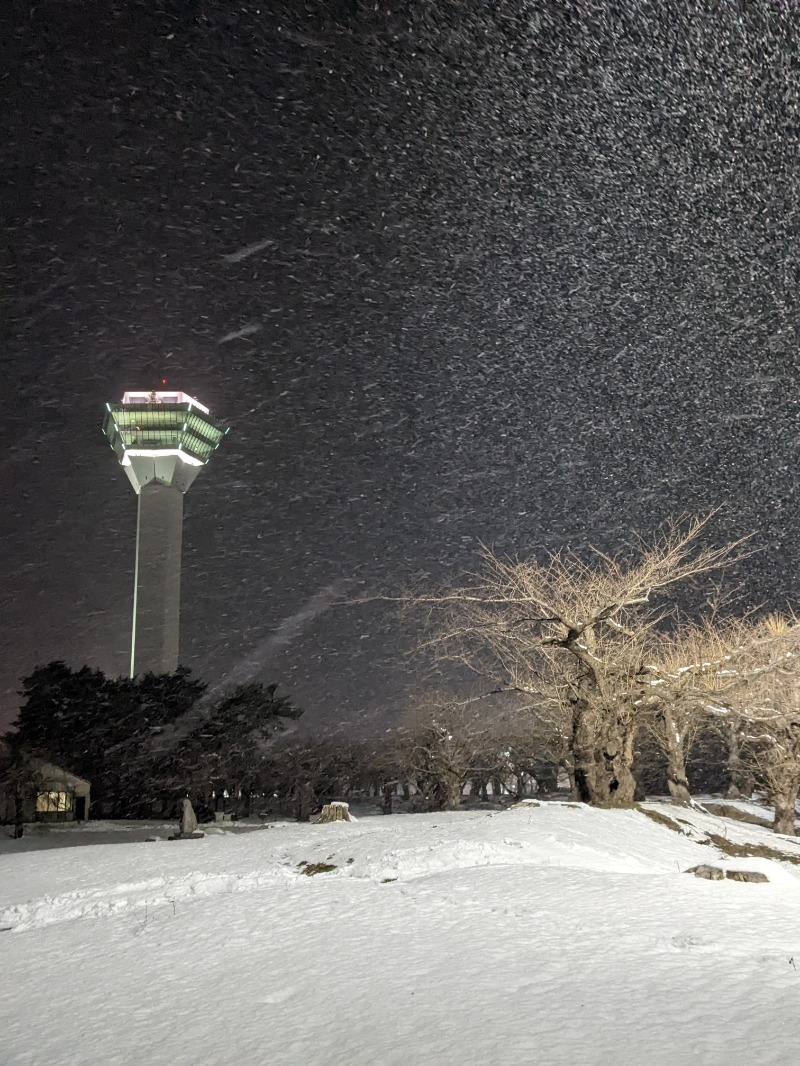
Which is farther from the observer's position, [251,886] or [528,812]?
[528,812]

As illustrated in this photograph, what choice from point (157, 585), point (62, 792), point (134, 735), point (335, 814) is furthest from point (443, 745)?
point (157, 585)

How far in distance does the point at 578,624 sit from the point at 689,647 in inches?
399

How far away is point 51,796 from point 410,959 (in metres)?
43.0

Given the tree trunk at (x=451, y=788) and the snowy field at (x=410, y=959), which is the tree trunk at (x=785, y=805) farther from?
the tree trunk at (x=451, y=788)

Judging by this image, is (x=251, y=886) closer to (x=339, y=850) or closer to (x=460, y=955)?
(x=339, y=850)

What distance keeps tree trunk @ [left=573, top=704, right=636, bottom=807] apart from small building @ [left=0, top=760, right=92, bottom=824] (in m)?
29.2

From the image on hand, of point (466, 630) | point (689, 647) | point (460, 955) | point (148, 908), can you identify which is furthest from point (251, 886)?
point (689, 647)

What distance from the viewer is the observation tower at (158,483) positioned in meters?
74.4

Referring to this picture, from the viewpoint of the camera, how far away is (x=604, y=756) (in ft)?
73.8

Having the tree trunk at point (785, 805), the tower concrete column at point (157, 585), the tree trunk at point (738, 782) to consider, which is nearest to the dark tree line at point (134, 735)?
the tower concrete column at point (157, 585)

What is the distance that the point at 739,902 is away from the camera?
10.4 m

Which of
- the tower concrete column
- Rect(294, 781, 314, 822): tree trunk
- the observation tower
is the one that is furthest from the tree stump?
the observation tower

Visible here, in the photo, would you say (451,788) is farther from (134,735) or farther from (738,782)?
(134,735)

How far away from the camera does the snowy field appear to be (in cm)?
588
